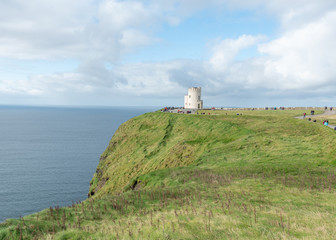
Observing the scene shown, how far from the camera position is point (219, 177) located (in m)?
20.3

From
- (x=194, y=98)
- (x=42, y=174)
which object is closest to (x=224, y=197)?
(x=42, y=174)

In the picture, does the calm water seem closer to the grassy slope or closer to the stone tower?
the grassy slope

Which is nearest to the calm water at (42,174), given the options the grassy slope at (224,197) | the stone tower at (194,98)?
the grassy slope at (224,197)

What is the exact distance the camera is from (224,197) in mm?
14703

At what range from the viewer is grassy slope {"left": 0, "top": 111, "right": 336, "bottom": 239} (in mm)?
9359

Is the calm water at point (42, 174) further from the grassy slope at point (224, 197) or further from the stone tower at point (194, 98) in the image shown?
the stone tower at point (194, 98)

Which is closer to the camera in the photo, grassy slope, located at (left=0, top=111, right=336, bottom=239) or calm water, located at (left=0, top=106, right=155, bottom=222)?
grassy slope, located at (left=0, top=111, right=336, bottom=239)

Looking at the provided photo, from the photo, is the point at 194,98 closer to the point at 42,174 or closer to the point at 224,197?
the point at 42,174

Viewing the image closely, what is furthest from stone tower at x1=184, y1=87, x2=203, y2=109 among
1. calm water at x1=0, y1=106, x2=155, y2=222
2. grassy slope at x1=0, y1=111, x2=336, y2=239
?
grassy slope at x1=0, y1=111, x2=336, y2=239

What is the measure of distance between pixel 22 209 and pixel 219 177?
160 ft

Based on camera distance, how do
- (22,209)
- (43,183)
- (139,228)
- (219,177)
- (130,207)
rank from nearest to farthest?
(139,228) < (130,207) < (219,177) < (22,209) < (43,183)

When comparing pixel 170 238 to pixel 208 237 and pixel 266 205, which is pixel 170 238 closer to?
pixel 208 237

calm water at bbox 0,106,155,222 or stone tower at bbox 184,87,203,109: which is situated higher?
stone tower at bbox 184,87,203,109

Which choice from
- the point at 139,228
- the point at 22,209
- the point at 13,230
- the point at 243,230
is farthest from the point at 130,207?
the point at 22,209
